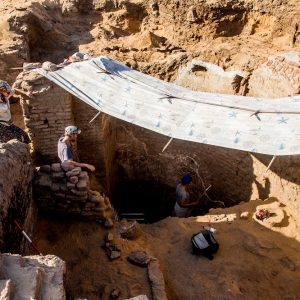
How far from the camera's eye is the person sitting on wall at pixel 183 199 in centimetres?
725

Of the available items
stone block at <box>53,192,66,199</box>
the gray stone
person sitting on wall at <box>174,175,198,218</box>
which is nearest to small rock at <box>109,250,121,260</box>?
the gray stone

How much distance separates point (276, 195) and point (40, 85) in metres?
4.52

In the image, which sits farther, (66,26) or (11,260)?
(66,26)

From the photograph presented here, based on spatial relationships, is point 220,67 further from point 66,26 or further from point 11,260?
point 11,260

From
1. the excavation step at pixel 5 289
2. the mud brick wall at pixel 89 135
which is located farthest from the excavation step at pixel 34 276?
the mud brick wall at pixel 89 135

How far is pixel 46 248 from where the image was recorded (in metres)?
5.24

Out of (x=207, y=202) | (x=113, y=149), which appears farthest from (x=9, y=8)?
(x=207, y=202)

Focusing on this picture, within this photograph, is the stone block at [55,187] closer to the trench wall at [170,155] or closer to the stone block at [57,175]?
the stone block at [57,175]

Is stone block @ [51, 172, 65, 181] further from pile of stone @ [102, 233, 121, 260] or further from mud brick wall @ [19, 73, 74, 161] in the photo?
mud brick wall @ [19, 73, 74, 161]

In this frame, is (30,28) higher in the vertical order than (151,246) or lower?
higher

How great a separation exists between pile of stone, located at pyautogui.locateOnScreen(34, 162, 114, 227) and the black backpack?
140 cm

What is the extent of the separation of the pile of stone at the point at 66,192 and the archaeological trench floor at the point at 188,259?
0.20 metres

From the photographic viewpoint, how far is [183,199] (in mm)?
7281

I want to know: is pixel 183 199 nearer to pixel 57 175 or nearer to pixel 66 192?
pixel 66 192
